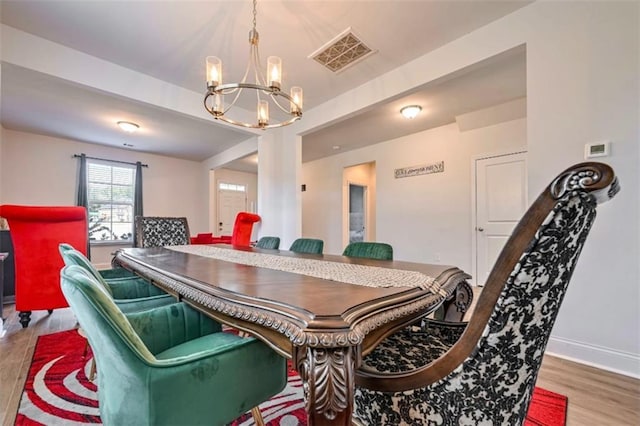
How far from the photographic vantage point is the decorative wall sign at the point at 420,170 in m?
4.77

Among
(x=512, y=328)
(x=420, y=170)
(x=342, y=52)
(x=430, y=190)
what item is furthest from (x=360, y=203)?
(x=512, y=328)

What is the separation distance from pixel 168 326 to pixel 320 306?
81 centimetres

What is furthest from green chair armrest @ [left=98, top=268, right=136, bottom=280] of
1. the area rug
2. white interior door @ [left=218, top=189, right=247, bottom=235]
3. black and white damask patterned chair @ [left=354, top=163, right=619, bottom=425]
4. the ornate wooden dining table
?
white interior door @ [left=218, top=189, right=247, bottom=235]

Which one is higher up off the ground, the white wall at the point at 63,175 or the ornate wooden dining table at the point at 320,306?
the white wall at the point at 63,175

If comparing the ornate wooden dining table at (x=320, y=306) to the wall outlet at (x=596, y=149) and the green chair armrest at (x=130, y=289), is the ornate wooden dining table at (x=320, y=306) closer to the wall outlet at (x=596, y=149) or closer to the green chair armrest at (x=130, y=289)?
the green chair armrest at (x=130, y=289)

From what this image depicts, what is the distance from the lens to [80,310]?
64 centimetres

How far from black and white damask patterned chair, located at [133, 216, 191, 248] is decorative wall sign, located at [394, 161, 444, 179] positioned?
12.5 feet

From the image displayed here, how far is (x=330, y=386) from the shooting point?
600mm

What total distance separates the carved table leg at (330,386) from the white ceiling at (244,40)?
250cm

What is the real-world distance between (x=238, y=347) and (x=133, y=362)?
0.26 meters

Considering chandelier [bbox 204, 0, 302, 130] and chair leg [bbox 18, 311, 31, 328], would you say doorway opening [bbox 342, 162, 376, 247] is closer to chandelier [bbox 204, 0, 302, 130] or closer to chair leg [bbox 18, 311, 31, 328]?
chandelier [bbox 204, 0, 302, 130]

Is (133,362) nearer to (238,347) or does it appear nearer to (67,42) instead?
(238,347)

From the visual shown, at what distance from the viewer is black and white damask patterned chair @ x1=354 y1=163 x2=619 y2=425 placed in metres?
0.51

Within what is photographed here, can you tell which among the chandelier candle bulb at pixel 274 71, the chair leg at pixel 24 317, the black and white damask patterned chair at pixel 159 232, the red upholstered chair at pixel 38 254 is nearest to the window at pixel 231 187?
the black and white damask patterned chair at pixel 159 232
